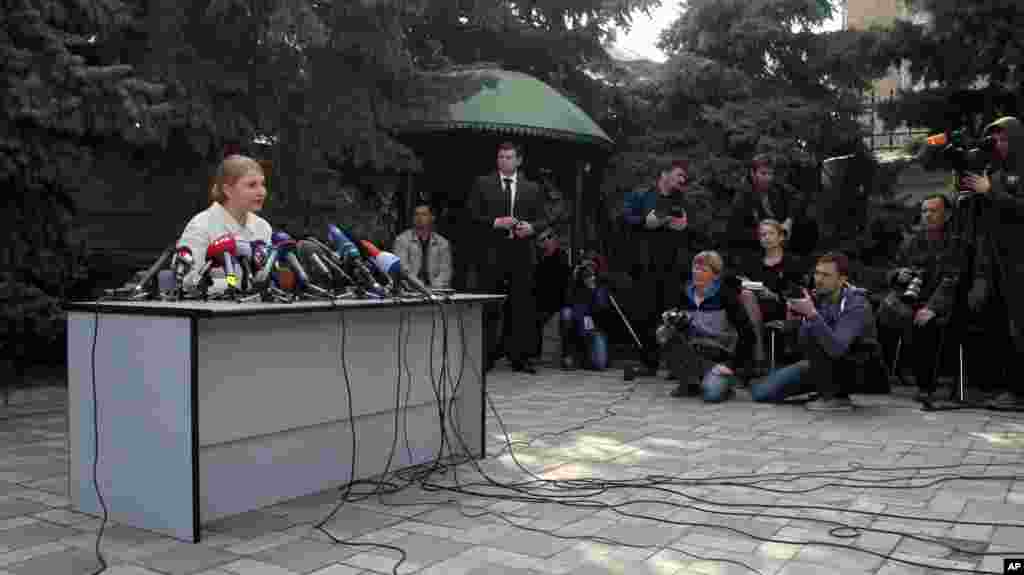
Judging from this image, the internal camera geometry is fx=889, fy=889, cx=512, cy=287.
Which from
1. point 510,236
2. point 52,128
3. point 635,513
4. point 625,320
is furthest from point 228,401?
point 625,320

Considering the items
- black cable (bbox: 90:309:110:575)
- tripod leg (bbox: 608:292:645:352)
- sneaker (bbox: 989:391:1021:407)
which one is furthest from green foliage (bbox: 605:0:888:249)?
black cable (bbox: 90:309:110:575)

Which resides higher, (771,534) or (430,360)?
(430,360)

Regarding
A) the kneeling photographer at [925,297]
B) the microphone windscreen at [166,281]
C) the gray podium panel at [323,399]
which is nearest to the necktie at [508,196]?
the kneeling photographer at [925,297]

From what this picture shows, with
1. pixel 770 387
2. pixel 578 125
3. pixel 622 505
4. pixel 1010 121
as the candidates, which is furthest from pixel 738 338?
pixel 622 505

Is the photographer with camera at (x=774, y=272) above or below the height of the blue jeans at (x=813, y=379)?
above

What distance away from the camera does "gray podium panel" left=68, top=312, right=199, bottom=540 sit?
139 inches

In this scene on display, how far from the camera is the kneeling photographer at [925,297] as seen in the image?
23.6 feet

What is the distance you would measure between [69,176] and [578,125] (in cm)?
595

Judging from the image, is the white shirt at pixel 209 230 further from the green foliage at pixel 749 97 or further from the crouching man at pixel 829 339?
the green foliage at pixel 749 97

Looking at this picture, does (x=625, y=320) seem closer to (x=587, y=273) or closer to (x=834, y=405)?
(x=587, y=273)

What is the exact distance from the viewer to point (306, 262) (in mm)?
4344

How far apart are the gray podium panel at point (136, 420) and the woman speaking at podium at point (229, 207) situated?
2.24ft

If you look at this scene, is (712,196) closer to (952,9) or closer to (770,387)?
(952,9)

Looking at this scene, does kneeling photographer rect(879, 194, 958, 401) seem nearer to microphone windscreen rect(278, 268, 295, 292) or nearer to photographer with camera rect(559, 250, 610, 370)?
photographer with camera rect(559, 250, 610, 370)
